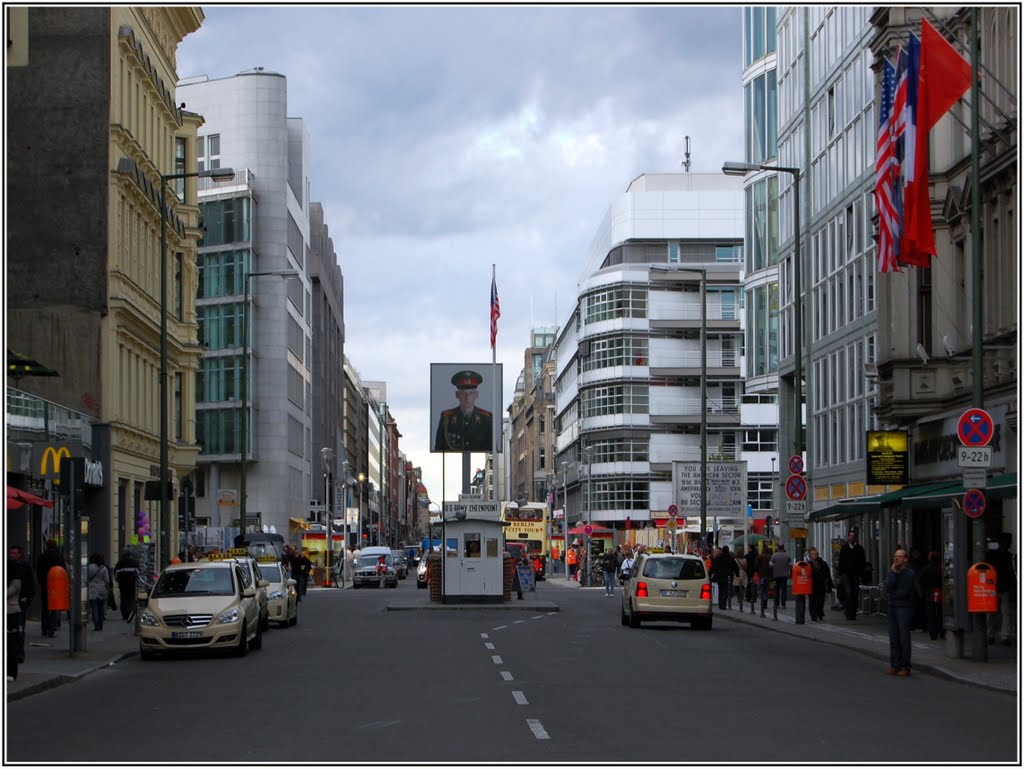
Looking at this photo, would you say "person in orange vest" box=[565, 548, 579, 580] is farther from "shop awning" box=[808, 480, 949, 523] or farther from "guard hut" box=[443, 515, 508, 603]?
"shop awning" box=[808, 480, 949, 523]

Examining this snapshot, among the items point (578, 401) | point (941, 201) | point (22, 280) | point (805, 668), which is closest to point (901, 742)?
point (805, 668)

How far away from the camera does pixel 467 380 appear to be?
2141 inches

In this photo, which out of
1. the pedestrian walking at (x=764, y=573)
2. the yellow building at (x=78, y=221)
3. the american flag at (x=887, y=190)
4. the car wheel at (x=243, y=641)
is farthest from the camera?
the yellow building at (x=78, y=221)

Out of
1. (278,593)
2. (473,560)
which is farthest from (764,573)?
(278,593)

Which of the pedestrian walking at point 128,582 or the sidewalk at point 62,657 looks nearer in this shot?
the sidewalk at point 62,657

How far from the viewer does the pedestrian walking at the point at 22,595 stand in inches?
907

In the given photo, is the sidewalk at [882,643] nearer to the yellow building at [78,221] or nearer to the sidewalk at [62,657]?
the sidewalk at [62,657]

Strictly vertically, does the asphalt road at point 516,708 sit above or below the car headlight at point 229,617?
below

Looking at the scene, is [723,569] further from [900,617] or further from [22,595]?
[22,595]

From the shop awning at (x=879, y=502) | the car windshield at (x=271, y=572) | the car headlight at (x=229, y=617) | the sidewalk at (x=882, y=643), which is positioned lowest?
the sidewalk at (x=882, y=643)

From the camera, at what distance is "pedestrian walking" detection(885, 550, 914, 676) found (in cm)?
2300

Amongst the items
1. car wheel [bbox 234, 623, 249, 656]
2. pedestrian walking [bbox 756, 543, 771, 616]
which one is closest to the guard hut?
pedestrian walking [bbox 756, 543, 771, 616]

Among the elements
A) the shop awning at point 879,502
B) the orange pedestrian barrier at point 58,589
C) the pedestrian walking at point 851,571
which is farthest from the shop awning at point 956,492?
the orange pedestrian barrier at point 58,589

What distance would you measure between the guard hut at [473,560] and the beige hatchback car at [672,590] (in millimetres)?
14283
